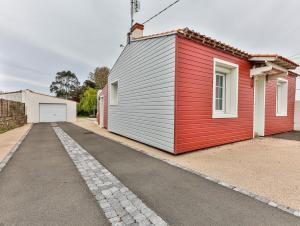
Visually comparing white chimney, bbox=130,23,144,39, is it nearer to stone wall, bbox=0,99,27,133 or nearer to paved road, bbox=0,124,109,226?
paved road, bbox=0,124,109,226

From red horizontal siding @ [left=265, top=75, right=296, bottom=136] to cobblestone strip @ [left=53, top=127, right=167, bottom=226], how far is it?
8.51m

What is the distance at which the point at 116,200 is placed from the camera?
2.43 m

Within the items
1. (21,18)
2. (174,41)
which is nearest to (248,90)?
(174,41)

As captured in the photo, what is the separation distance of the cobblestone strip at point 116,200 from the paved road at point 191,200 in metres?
0.13

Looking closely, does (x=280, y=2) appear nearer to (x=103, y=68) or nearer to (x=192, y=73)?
(x=192, y=73)

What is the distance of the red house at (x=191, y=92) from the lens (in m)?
5.06

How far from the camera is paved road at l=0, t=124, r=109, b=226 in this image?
78.8 inches

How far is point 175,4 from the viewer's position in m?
6.28

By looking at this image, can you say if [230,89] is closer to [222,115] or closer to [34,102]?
[222,115]

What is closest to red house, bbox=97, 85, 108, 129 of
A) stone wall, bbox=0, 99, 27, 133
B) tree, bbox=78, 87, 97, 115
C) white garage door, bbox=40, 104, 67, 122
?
stone wall, bbox=0, 99, 27, 133

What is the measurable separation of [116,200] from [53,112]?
22526 mm

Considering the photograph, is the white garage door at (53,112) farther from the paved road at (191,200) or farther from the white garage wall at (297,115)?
the white garage wall at (297,115)

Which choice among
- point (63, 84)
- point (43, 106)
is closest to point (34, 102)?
point (43, 106)

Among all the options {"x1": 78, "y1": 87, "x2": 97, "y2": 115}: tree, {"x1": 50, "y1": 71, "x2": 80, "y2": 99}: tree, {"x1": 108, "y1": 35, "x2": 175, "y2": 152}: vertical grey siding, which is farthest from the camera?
{"x1": 50, "y1": 71, "x2": 80, "y2": 99}: tree
